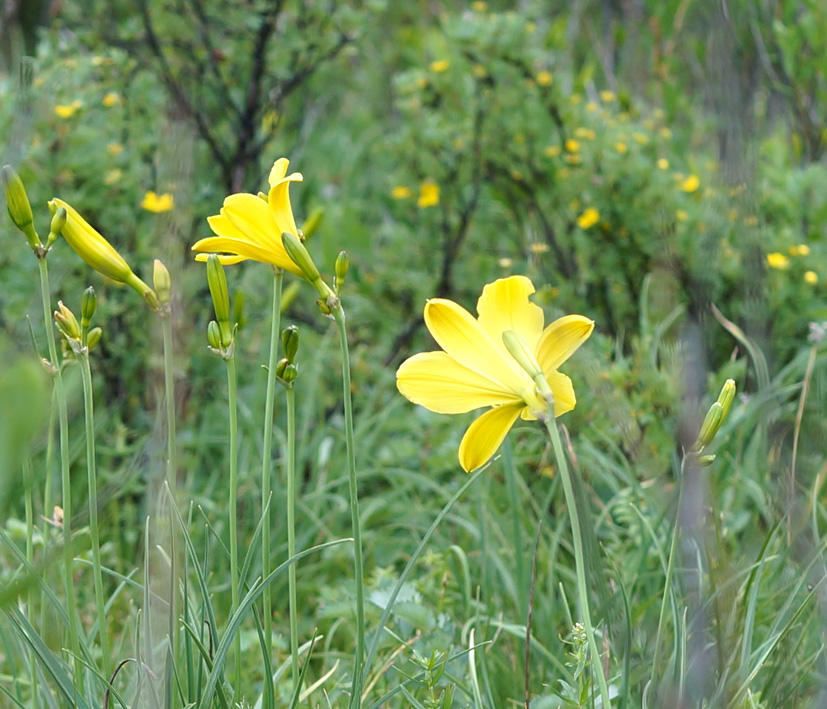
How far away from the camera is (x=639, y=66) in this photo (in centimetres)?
407

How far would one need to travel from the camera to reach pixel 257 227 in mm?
872

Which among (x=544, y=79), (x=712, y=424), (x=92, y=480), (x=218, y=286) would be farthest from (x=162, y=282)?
(x=544, y=79)

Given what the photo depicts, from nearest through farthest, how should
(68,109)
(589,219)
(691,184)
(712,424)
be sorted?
(712,424) → (68,109) → (589,219) → (691,184)

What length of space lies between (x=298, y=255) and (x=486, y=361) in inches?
8.3

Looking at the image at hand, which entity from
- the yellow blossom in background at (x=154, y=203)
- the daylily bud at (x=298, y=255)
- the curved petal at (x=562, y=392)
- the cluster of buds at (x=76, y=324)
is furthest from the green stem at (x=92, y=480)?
the yellow blossom in background at (x=154, y=203)

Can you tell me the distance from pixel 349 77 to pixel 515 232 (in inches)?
118

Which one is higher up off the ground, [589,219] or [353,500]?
[353,500]

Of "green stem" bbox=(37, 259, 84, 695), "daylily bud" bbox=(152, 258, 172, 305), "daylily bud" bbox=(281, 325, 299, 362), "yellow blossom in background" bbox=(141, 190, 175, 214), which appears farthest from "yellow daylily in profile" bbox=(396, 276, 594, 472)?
"yellow blossom in background" bbox=(141, 190, 175, 214)

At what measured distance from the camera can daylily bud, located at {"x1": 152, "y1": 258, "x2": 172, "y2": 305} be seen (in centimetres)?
86

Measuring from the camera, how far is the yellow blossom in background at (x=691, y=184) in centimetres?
302

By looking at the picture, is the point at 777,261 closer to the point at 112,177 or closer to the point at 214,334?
the point at 112,177

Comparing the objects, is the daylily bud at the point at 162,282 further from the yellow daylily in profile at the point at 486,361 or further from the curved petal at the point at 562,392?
the curved petal at the point at 562,392

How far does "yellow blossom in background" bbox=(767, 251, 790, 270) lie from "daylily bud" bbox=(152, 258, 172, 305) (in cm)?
209

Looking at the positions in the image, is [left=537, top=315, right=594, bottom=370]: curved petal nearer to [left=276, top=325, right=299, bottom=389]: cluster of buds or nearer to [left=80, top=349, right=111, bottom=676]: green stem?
[left=276, top=325, right=299, bottom=389]: cluster of buds
